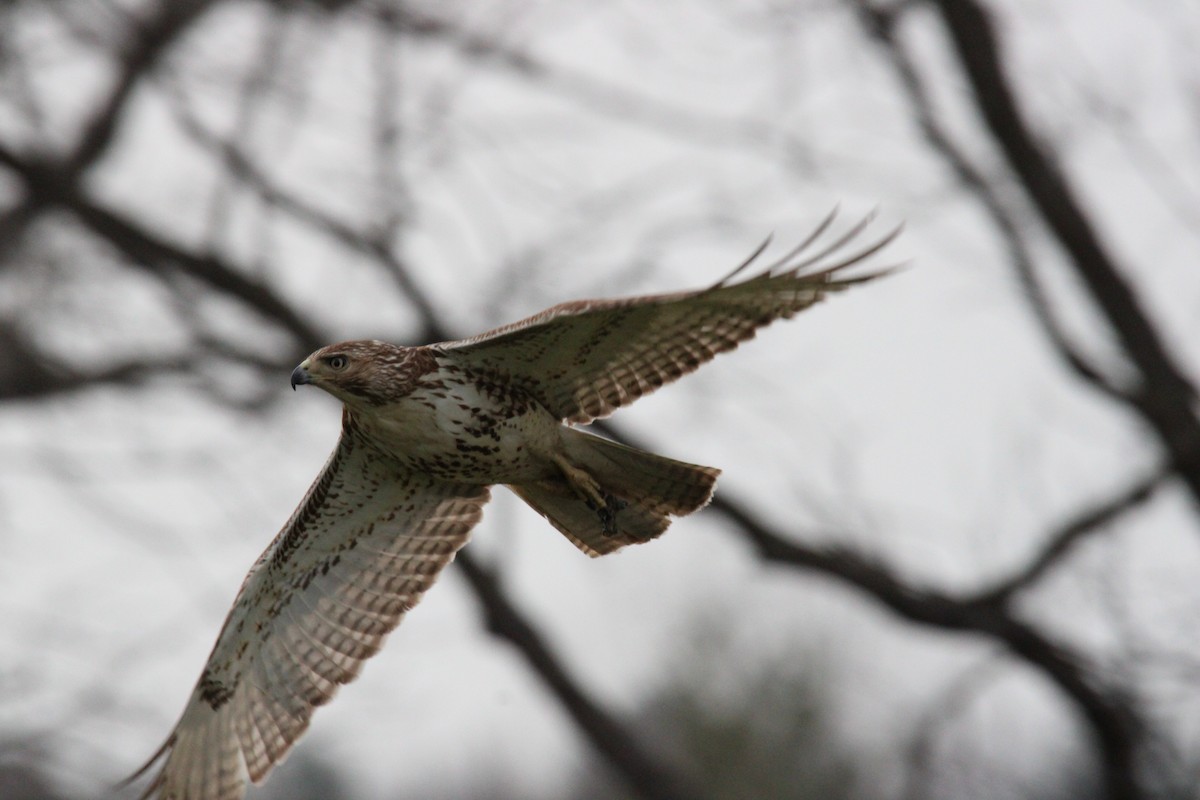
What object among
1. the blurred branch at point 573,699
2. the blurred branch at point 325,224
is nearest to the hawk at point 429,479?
the blurred branch at point 325,224

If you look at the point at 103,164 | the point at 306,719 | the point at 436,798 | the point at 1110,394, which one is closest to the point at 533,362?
the point at 306,719

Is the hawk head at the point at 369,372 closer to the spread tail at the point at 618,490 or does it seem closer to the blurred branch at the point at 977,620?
→ the spread tail at the point at 618,490

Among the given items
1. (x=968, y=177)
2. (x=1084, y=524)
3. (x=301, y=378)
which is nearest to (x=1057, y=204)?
(x=968, y=177)

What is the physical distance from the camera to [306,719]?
6.27m

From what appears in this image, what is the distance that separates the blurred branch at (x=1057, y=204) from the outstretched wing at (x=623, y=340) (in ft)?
18.9

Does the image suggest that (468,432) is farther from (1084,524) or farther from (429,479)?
(1084,524)

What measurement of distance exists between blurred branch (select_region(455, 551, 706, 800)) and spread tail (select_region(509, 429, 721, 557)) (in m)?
6.99

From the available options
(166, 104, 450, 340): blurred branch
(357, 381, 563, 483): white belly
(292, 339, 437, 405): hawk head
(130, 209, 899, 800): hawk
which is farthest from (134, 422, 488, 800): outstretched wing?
(166, 104, 450, 340): blurred branch

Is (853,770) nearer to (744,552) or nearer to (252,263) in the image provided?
(744,552)

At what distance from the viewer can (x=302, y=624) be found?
247 inches

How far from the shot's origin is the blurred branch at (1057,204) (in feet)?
34.6

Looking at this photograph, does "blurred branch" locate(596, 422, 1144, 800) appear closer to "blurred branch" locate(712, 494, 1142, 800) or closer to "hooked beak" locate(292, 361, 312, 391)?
"blurred branch" locate(712, 494, 1142, 800)

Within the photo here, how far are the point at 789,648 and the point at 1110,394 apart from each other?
75.5ft

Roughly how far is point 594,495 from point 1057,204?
6.30 meters
